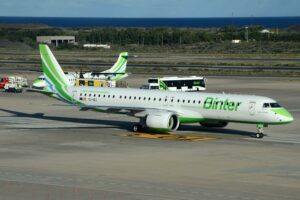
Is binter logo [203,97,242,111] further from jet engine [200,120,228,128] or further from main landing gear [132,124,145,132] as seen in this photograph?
main landing gear [132,124,145,132]

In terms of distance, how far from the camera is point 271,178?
4553 centimetres

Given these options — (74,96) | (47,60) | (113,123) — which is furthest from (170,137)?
(47,60)

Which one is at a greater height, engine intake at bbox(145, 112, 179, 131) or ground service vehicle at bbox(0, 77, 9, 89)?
ground service vehicle at bbox(0, 77, 9, 89)

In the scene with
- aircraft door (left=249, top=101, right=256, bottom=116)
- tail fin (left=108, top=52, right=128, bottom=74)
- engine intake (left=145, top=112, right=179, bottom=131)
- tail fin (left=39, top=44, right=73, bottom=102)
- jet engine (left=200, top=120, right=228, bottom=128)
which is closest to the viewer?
aircraft door (left=249, top=101, right=256, bottom=116)

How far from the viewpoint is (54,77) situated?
2889 inches

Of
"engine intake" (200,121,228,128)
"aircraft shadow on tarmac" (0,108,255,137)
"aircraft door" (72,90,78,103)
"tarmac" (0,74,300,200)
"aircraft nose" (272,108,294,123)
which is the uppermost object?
"aircraft door" (72,90,78,103)

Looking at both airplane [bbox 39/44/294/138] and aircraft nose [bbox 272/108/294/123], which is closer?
aircraft nose [bbox 272/108/294/123]

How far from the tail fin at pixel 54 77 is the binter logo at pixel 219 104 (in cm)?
1370

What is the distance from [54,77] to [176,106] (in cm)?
1362

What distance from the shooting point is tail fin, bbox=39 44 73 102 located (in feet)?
236

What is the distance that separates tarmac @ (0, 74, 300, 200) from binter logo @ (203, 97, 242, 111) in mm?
2382

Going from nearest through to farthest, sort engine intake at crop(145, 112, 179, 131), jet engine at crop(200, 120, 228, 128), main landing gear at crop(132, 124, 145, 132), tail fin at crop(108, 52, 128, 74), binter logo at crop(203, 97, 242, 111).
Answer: binter logo at crop(203, 97, 242, 111) < engine intake at crop(145, 112, 179, 131) < jet engine at crop(200, 120, 228, 128) < main landing gear at crop(132, 124, 145, 132) < tail fin at crop(108, 52, 128, 74)

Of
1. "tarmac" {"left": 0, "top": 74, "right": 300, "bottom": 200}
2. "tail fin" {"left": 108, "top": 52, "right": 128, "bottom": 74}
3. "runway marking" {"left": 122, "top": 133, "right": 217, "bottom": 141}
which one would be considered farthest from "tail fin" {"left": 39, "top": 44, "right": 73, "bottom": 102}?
"tail fin" {"left": 108, "top": 52, "right": 128, "bottom": 74}

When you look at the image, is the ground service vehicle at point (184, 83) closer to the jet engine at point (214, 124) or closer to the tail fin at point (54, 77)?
the tail fin at point (54, 77)
